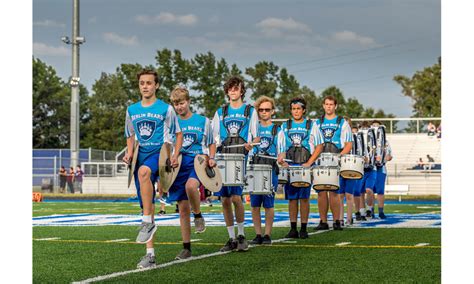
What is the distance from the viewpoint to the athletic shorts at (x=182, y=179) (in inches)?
351

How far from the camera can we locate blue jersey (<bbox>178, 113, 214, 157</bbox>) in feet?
30.1

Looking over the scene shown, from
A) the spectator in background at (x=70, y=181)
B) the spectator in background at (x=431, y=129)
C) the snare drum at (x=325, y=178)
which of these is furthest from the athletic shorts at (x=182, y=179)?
the spectator in background at (x=431, y=129)

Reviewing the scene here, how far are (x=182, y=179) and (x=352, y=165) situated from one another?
193 inches

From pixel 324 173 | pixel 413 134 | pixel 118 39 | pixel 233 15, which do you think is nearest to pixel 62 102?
pixel 118 39

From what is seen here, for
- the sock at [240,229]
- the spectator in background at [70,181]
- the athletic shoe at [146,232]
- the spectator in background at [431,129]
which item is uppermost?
the spectator in background at [431,129]

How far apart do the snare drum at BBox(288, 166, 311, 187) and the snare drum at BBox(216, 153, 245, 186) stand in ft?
7.30

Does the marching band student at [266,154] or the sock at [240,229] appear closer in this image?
the sock at [240,229]

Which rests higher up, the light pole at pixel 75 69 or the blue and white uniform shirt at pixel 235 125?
the light pole at pixel 75 69

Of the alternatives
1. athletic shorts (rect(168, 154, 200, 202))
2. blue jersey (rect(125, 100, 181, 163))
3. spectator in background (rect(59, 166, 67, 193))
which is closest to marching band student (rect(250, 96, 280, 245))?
athletic shorts (rect(168, 154, 200, 202))

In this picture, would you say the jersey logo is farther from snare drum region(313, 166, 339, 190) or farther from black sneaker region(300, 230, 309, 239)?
snare drum region(313, 166, 339, 190)

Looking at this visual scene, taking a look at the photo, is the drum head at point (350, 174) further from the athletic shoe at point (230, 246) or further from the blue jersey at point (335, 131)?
the athletic shoe at point (230, 246)

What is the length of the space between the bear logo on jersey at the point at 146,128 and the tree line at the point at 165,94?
48314mm

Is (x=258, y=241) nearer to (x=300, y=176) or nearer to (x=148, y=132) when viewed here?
(x=300, y=176)
